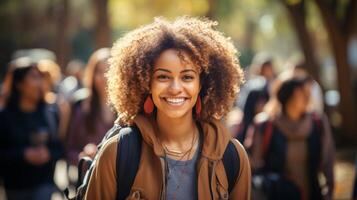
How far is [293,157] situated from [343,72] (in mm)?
10077

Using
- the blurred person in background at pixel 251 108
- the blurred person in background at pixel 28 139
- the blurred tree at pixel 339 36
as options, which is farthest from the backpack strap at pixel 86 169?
the blurred tree at pixel 339 36

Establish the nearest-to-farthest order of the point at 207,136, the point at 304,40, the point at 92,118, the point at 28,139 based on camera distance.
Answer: the point at 207,136 < the point at 28,139 < the point at 92,118 < the point at 304,40

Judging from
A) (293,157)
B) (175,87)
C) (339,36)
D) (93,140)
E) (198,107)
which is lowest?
(293,157)

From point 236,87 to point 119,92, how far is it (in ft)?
2.16

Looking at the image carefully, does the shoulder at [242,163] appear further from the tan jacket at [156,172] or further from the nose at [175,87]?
the nose at [175,87]

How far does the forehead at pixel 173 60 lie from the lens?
368 centimetres

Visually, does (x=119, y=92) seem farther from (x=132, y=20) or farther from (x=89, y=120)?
(x=132, y=20)

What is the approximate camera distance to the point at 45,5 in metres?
37.2

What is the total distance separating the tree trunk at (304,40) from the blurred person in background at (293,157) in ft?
34.4

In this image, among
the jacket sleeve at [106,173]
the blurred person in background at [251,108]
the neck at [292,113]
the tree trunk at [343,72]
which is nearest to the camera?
the jacket sleeve at [106,173]

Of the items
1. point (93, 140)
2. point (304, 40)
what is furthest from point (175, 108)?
point (304, 40)

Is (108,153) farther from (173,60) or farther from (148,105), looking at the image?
(173,60)

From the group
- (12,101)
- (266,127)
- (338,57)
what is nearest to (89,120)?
(12,101)

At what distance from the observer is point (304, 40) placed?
17.4m
